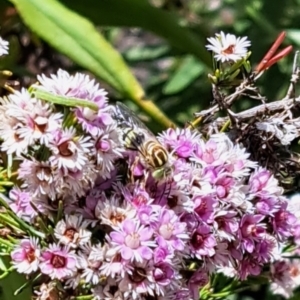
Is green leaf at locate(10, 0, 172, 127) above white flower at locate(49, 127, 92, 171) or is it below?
below

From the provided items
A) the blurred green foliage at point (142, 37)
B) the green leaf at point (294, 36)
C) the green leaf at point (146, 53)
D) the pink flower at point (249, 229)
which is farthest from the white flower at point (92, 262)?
the green leaf at point (146, 53)

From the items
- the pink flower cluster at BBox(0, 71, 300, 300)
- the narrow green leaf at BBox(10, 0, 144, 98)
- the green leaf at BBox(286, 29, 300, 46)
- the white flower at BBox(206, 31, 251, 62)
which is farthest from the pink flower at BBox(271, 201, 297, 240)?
the green leaf at BBox(286, 29, 300, 46)

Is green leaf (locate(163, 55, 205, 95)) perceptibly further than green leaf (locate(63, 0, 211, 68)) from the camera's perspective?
Yes

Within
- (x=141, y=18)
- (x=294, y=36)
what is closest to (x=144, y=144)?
(x=141, y=18)

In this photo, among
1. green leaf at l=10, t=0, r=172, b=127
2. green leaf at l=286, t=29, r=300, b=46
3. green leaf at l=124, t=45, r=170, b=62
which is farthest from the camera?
green leaf at l=124, t=45, r=170, b=62

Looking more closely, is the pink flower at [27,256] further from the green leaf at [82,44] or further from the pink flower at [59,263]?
the green leaf at [82,44]

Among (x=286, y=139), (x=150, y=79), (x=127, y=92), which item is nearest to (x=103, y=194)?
(x=286, y=139)

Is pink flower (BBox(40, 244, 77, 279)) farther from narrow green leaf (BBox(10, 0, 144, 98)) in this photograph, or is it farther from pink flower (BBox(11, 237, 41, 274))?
narrow green leaf (BBox(10, 0, 144, 98))
